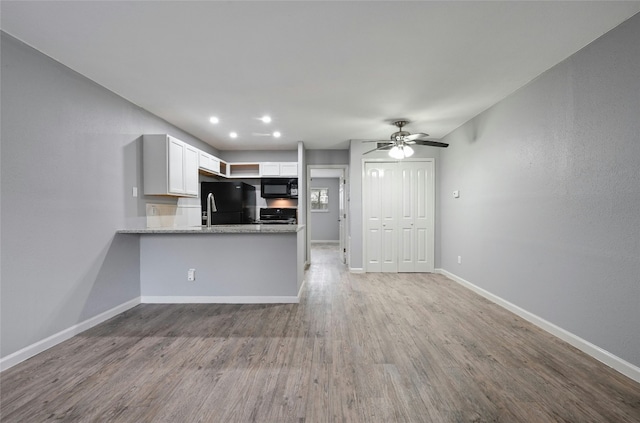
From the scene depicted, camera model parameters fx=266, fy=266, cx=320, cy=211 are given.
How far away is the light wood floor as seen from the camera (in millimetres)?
1508

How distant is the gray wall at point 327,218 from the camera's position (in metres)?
9.18

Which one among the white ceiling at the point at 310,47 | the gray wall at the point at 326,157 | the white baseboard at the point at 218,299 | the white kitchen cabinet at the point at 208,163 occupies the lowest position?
the white baseboard at the point at 218,299

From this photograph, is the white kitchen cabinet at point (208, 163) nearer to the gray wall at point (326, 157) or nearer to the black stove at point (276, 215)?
the black stove at point (276, 215)

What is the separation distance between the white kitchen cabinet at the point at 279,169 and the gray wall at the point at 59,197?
2487 millimetres

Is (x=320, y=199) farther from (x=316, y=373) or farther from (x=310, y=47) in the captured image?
(x=316, y=373)

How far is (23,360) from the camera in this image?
201 cm

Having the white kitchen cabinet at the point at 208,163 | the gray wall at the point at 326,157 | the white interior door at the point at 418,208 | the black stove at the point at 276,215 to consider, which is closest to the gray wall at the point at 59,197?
the white kitchen cabinet at the point at 208,163

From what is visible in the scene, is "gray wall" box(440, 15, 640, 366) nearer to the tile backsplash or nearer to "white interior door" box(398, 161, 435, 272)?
"white interior door" box(398, 161, 435, 272)

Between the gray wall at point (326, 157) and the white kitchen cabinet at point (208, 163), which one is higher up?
the gray wall at point (326, 157)

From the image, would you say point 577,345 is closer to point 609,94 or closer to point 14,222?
point 609,94

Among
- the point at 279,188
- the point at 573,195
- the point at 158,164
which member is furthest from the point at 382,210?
the point at 158,164

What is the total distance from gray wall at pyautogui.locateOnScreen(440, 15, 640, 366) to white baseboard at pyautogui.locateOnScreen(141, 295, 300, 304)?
257cm

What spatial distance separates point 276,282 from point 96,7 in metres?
2.84

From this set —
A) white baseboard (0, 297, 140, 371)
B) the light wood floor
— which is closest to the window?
the light wood floor
